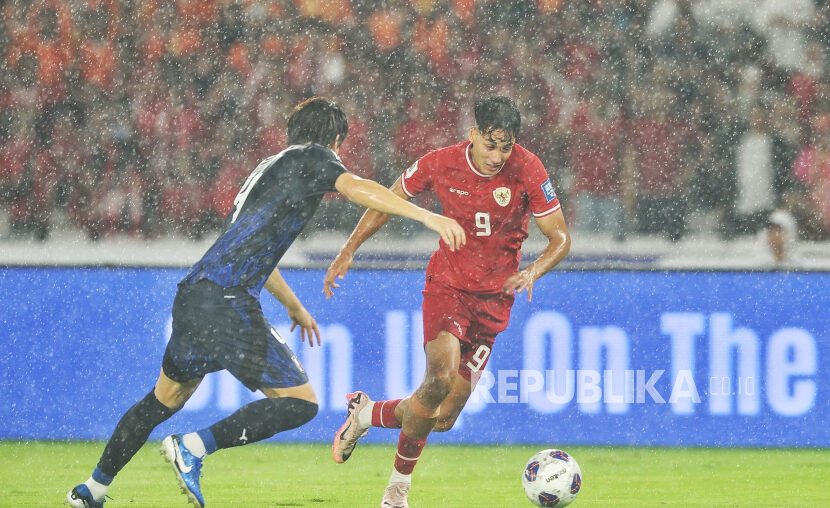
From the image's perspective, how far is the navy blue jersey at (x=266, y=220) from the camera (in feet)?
13.4

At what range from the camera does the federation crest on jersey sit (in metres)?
4.88

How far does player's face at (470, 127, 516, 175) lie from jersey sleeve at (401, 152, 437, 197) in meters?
0.28

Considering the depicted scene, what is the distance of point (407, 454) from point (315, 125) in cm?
137

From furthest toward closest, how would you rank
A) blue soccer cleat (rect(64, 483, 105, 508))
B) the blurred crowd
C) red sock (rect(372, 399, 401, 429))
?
the blurred crowd
red sock (rect(372, 399, 401, 429))
blue soccer cleat (rect(64, 483, 105, 508))

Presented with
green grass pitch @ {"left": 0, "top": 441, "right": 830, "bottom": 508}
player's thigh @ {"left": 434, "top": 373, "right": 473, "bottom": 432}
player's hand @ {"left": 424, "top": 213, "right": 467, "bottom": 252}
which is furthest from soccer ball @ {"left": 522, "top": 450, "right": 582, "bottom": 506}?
player's hand @ {"left": 424, "top": 213, "right": 467, "bottom": 252}

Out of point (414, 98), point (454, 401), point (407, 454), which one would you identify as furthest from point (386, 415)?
point (414, 98)

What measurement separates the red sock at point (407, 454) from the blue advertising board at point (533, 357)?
187 centimetres

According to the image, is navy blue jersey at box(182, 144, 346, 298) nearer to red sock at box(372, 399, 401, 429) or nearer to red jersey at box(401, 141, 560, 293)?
red jersey at box(401, 141, 560, 293)

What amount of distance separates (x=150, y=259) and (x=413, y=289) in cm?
151

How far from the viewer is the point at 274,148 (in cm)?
853

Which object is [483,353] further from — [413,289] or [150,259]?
[150,259]

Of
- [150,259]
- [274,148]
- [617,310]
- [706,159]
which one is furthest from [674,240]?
[150,259]

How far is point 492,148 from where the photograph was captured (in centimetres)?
470

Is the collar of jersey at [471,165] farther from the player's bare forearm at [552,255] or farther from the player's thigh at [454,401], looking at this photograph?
the player's thigh at [454,401]
